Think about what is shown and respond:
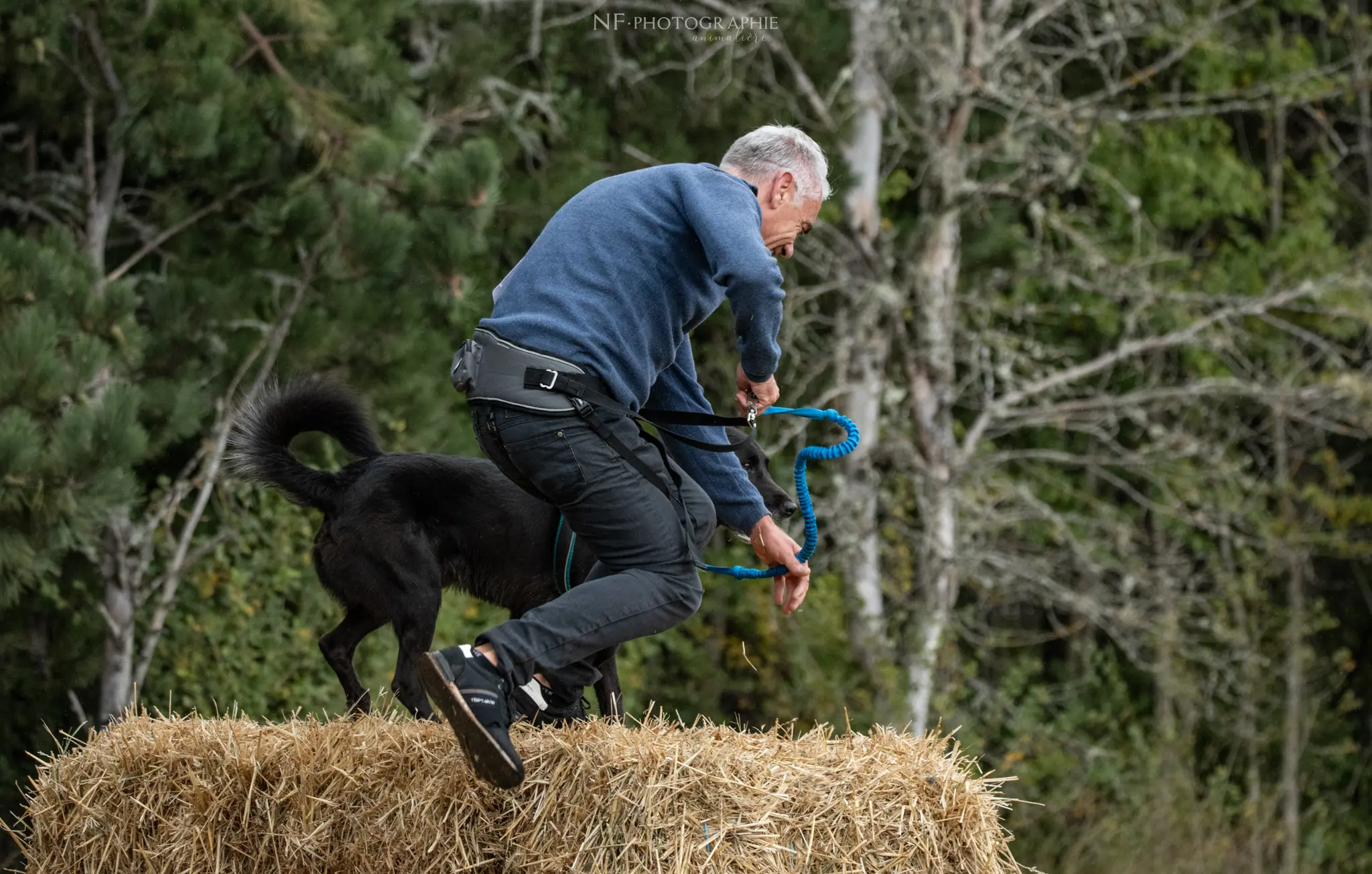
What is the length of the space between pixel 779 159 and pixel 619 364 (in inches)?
23.6

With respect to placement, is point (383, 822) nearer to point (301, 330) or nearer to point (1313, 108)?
point (301, 330)

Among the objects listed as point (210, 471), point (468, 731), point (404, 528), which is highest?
point (468, 731)

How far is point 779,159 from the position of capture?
345 cm

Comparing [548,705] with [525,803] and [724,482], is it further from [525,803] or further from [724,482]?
[724,482]

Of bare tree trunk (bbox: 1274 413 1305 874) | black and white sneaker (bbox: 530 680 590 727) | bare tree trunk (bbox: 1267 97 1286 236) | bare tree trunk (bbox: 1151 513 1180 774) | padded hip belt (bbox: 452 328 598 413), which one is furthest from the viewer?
bare tree trunk (bbox: 1267 97 1286 236)

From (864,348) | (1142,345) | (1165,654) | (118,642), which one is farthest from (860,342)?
(118,642)

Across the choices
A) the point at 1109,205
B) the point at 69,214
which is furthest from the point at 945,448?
the point at 69,214

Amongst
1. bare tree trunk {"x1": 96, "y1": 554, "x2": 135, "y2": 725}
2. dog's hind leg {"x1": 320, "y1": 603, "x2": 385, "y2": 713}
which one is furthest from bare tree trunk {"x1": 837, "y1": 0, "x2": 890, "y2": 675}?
dog's hind leg {"x1": 320, "y1": 603, "x2": 385, "y2": 713}

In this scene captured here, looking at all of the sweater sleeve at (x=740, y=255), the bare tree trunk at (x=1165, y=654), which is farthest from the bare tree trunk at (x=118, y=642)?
the bare tree trunk at (x=1165, y=654)

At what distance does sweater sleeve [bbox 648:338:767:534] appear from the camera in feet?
12.5

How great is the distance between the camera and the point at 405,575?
173 inches

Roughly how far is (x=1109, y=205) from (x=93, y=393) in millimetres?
8453

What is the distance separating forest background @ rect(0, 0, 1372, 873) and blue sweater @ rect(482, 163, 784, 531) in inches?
83.6

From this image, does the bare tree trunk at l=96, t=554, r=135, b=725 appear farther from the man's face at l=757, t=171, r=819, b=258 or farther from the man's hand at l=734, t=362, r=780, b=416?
the man's face at l=757, t=171, r=819, b=258
